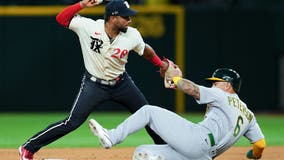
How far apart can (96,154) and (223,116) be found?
8.66 ft

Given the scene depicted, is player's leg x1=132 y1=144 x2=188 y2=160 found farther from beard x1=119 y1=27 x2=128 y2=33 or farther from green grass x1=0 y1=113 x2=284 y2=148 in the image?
green grass x1=0 y1=113 x2=284 y2=148

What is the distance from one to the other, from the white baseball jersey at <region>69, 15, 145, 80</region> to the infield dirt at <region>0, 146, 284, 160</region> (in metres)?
1.25

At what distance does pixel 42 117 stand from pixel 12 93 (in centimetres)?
119

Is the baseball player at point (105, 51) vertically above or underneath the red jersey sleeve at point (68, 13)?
underneath

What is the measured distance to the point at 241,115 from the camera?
7.92 metres

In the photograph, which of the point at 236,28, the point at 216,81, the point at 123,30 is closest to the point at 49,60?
the point at 236,28

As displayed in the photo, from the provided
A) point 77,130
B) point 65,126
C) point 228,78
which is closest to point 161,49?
point 77,130

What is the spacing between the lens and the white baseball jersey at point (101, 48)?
8.85 metres

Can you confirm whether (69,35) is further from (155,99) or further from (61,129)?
(61,129)

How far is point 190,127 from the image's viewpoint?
779cm

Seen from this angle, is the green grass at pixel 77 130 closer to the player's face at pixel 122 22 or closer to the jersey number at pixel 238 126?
the player's face at pixel 122 22

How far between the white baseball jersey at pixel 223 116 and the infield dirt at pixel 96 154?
183 centimetres

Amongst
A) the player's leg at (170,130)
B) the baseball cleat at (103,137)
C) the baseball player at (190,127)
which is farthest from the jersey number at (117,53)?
the baseball cleat at (103,137)

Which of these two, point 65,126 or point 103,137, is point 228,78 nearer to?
point 103,137
